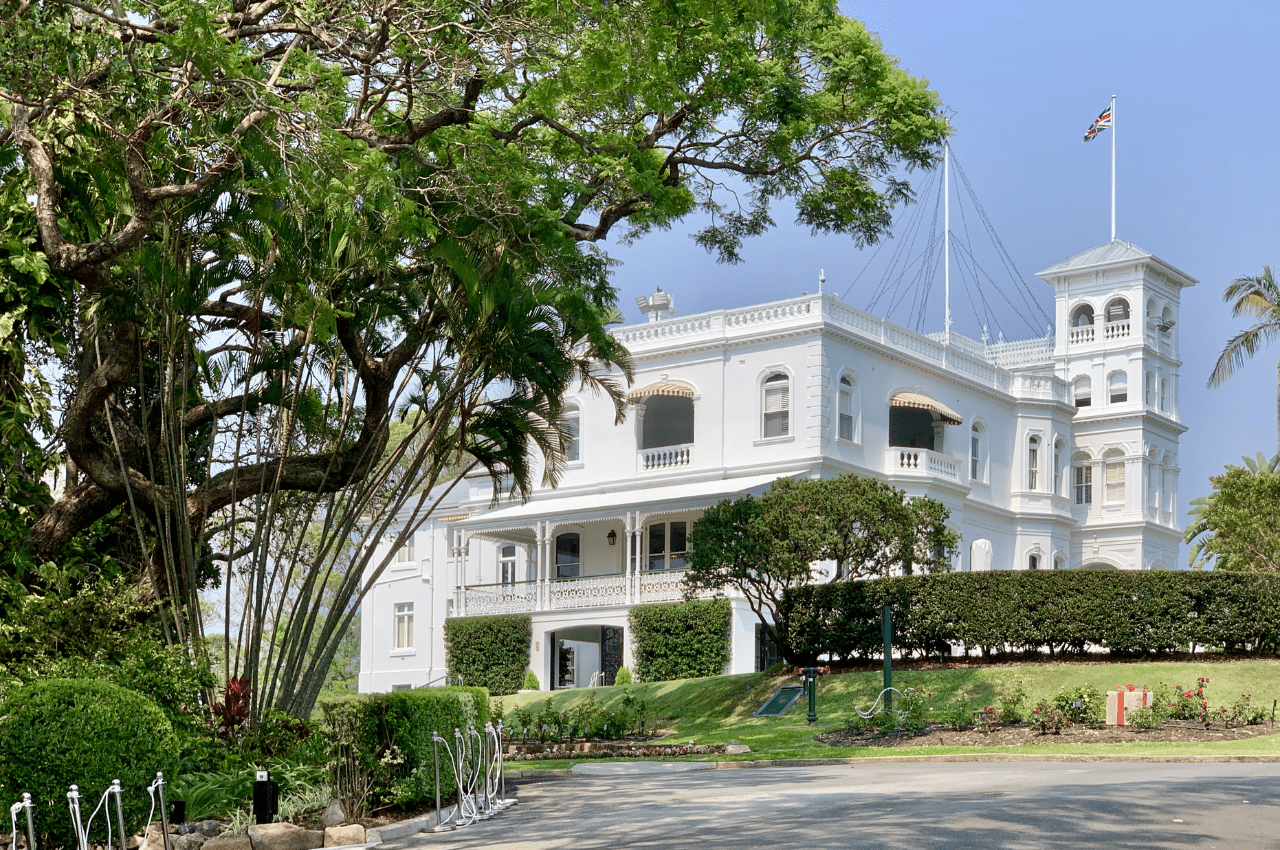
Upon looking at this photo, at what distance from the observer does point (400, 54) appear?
548 inches

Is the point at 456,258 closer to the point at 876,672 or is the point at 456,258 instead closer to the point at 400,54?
the point at 400,54

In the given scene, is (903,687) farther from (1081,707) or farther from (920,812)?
(920,812)

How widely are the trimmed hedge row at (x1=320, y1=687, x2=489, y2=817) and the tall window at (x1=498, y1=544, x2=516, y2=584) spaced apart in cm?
3034

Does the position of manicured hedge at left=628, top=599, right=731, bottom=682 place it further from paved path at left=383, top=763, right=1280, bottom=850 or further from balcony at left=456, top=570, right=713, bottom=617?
paved path at left=383, top=763, right=1280, bottom=850

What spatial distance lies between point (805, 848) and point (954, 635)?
60.2ft

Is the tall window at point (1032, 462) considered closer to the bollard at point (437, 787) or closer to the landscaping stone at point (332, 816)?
the bollard at point (437, 787)

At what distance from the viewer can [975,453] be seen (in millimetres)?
43969

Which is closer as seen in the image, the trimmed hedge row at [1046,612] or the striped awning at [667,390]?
the trimmed hedge row at [1046,612]

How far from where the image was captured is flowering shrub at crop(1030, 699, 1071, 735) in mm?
20438

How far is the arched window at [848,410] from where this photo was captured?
39.2 m

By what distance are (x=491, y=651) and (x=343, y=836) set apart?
27.3m

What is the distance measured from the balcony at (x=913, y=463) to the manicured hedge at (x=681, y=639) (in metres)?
8.09

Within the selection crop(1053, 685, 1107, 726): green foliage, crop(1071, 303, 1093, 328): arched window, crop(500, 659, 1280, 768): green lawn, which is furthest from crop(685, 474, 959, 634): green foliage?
crop(1071, 303, 1093, 328): arched window

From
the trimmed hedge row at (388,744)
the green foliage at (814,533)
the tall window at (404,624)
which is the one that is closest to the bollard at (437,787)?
the trimmed hedge row at (388,744)
